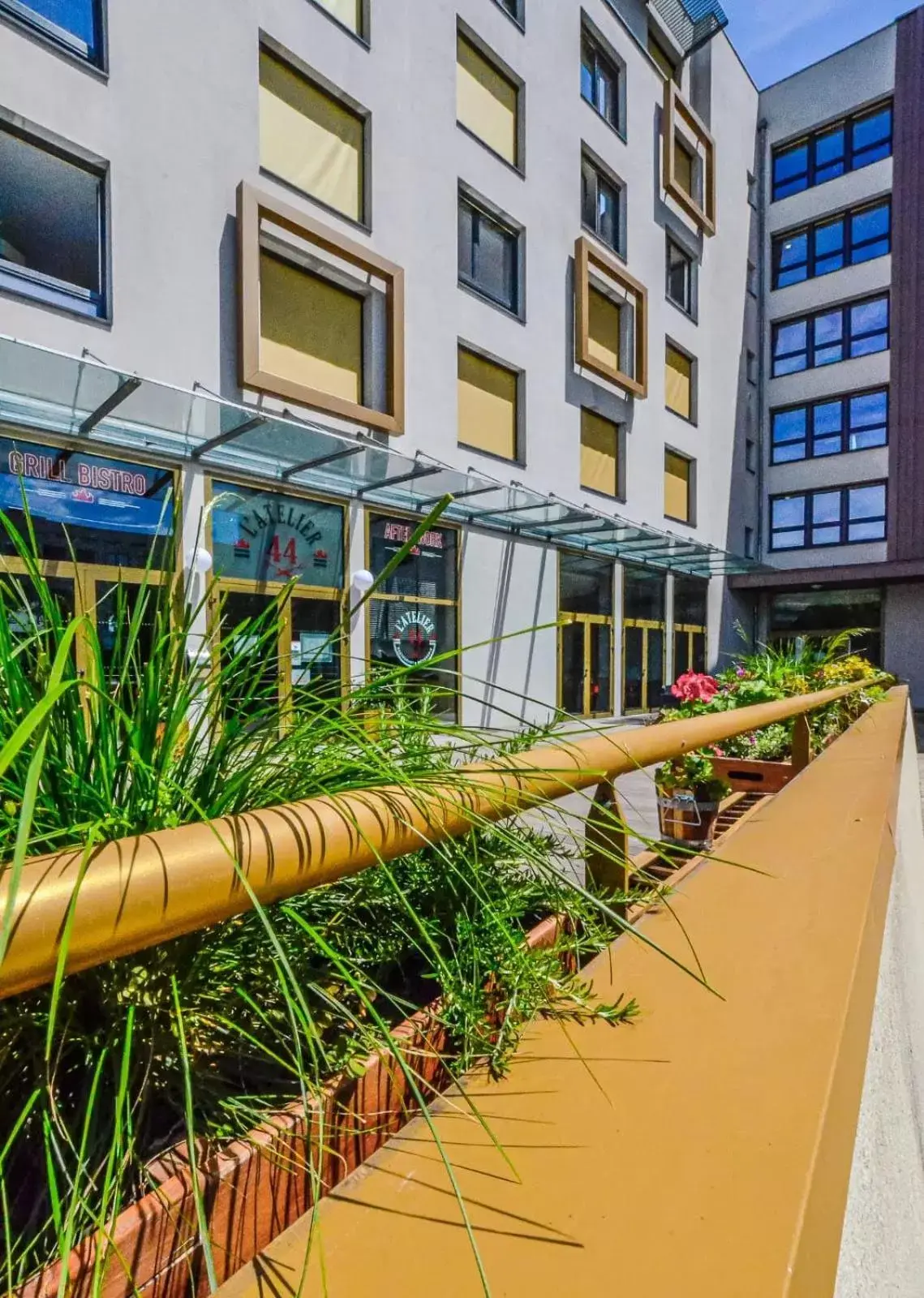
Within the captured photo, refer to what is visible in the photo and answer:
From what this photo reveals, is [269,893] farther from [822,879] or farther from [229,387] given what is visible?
[229,387]

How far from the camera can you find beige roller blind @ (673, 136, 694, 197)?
19.1m

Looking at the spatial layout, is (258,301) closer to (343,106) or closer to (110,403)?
(110,403)

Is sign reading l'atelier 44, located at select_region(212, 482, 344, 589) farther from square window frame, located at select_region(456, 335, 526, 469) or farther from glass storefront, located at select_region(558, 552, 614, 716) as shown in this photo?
glass storefront, located at select_region(558, 552, 614, 716)

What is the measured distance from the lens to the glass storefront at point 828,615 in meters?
24.1

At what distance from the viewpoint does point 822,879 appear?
211 centimetres

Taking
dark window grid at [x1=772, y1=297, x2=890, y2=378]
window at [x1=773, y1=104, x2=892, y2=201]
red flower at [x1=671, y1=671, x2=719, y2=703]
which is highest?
window at [x1=773, y1=104, x2=892, y2=201]

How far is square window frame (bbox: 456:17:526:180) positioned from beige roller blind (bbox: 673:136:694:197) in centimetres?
656

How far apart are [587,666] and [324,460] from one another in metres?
8.65

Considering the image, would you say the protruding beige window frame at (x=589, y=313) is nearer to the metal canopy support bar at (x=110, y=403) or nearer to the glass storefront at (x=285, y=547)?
the glass storefront at (x=285, y=547)

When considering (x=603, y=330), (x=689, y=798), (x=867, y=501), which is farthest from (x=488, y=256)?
(x=867, y=501)

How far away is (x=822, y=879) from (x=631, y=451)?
1629 centimetres

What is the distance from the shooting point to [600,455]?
1644 centimetres

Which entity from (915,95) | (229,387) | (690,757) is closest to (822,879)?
(690,757)

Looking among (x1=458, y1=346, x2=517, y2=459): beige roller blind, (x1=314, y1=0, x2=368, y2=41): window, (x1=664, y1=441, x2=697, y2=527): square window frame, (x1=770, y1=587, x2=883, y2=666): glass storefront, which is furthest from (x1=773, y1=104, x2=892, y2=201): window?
(x1=314, y1=0, x2=368, y2=41): window
